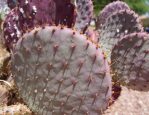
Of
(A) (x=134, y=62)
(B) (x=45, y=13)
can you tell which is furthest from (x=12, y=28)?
(A) (x=134, y=62)

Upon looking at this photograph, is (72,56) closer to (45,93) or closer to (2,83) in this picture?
(45,93)

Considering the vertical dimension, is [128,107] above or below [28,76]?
below

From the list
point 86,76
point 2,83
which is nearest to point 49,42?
point 86,76

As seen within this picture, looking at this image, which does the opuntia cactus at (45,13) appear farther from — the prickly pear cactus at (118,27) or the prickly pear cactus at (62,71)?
the prickly pear cactus at (118,27)

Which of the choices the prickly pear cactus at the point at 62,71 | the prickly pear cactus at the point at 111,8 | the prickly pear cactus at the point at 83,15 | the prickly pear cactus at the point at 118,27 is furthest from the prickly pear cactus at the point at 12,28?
the prickly pear cactus at the point at 111,8

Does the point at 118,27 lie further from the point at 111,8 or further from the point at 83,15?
the point at 111,8
